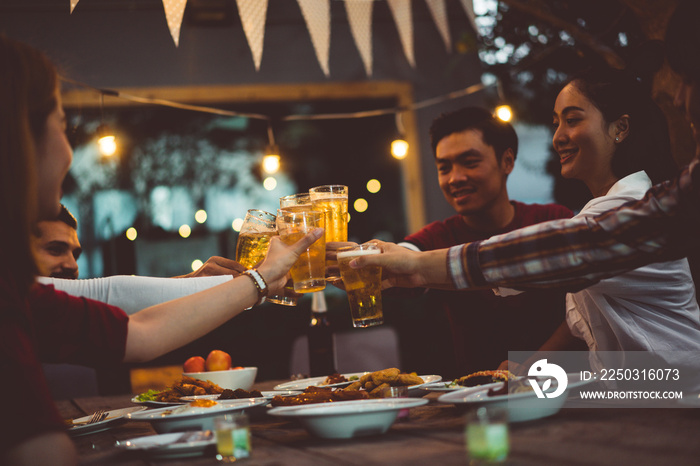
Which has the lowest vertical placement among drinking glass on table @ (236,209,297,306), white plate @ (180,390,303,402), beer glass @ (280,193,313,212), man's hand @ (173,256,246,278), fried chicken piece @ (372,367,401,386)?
white plate @ (180,390,303,402)

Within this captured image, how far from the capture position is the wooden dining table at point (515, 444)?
3.27 ft

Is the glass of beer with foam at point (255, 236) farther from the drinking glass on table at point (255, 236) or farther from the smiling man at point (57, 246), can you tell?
the smiling man at point (57, 246)

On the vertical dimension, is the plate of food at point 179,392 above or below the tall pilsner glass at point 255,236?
below

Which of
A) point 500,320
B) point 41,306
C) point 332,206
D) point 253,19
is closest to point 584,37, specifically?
point 500,320

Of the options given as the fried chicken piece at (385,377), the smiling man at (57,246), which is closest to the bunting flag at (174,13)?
the smiling man at (57,246)

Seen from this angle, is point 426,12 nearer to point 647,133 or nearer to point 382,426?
point 647,133

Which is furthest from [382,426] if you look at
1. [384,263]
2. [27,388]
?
[27,388]

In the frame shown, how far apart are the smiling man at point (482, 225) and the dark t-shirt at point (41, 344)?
151 centimetres

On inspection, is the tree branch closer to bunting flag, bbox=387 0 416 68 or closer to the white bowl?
bunting flag, bbox=387 0 416 68

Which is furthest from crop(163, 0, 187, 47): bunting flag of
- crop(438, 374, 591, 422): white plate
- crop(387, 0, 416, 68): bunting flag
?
crop(438, 374, 591, 422): white plate

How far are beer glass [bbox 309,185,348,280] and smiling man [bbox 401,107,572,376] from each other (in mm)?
815

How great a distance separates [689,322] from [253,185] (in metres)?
4.77

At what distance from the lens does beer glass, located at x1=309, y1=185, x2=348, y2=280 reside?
190cm

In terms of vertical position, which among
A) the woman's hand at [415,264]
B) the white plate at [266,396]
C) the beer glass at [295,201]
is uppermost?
the beer glass at [295,201]
